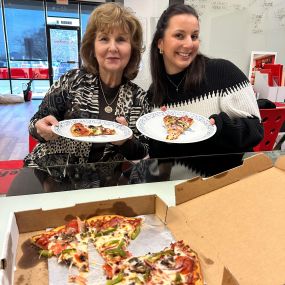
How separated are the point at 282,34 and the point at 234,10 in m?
0.78

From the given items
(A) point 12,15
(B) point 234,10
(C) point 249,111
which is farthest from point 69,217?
(A) point 12,15

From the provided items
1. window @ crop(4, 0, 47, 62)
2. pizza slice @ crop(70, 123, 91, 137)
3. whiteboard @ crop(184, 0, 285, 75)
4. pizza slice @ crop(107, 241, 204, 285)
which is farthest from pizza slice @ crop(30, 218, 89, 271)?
window @ crop(4, 0, 47, 62)

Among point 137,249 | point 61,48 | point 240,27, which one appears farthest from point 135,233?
point 61,48

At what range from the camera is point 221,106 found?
64.9 inches

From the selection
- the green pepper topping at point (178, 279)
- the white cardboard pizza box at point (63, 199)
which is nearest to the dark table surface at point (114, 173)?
the white cardboard pizza box at point (63, 199)

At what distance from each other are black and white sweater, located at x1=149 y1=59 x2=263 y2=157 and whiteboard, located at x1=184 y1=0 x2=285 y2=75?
2.10m

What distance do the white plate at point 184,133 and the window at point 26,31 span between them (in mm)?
9130

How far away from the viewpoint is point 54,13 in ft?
30.4

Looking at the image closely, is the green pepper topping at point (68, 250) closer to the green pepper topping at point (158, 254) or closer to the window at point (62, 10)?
the green pepper topping at point (158, 254)

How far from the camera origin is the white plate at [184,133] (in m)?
1.41

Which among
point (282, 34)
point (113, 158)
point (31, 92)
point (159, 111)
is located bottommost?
point (31, 92)

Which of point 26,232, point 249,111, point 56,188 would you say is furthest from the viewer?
point 249,111

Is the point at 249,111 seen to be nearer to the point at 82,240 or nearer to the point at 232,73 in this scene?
the point at 232,73

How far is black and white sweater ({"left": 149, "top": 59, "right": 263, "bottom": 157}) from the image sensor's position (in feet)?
5.09
